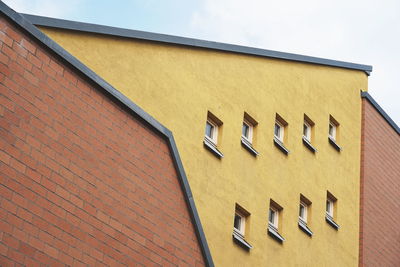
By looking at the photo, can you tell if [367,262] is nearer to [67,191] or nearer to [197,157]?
[197,157]

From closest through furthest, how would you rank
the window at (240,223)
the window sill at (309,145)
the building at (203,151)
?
1. the building at (203,151)
2. the window at (240,223)
3. the window sill at (309,145)

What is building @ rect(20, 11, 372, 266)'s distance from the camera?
21547 millimetres

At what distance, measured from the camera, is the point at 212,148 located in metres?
23.5

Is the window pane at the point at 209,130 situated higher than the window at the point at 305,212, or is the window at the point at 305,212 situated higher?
the window pane at the point at 209,130

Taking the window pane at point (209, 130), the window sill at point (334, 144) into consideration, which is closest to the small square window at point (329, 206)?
the window sill at point (334, 144)

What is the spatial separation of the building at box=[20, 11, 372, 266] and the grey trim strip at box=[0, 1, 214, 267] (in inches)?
43.1

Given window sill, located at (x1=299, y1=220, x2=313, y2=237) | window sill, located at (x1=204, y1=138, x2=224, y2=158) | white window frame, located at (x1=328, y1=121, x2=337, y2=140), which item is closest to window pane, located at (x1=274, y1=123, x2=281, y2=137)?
window sill, located at (x1=299, y1=220, x2=313, y2=237)

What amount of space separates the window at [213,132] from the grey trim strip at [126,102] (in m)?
2.90

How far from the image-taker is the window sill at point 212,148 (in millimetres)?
23375

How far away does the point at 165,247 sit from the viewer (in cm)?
1936

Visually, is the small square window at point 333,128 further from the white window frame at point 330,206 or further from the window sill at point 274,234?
the window sill at point 274,234

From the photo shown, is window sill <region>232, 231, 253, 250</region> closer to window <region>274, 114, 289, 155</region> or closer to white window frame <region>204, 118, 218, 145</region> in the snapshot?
white window frame <region>204, 118, 218, 145</region>

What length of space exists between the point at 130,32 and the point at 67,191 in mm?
5380

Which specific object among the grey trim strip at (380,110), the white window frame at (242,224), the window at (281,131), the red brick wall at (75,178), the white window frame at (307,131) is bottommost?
the red brick wall at (75,178)
